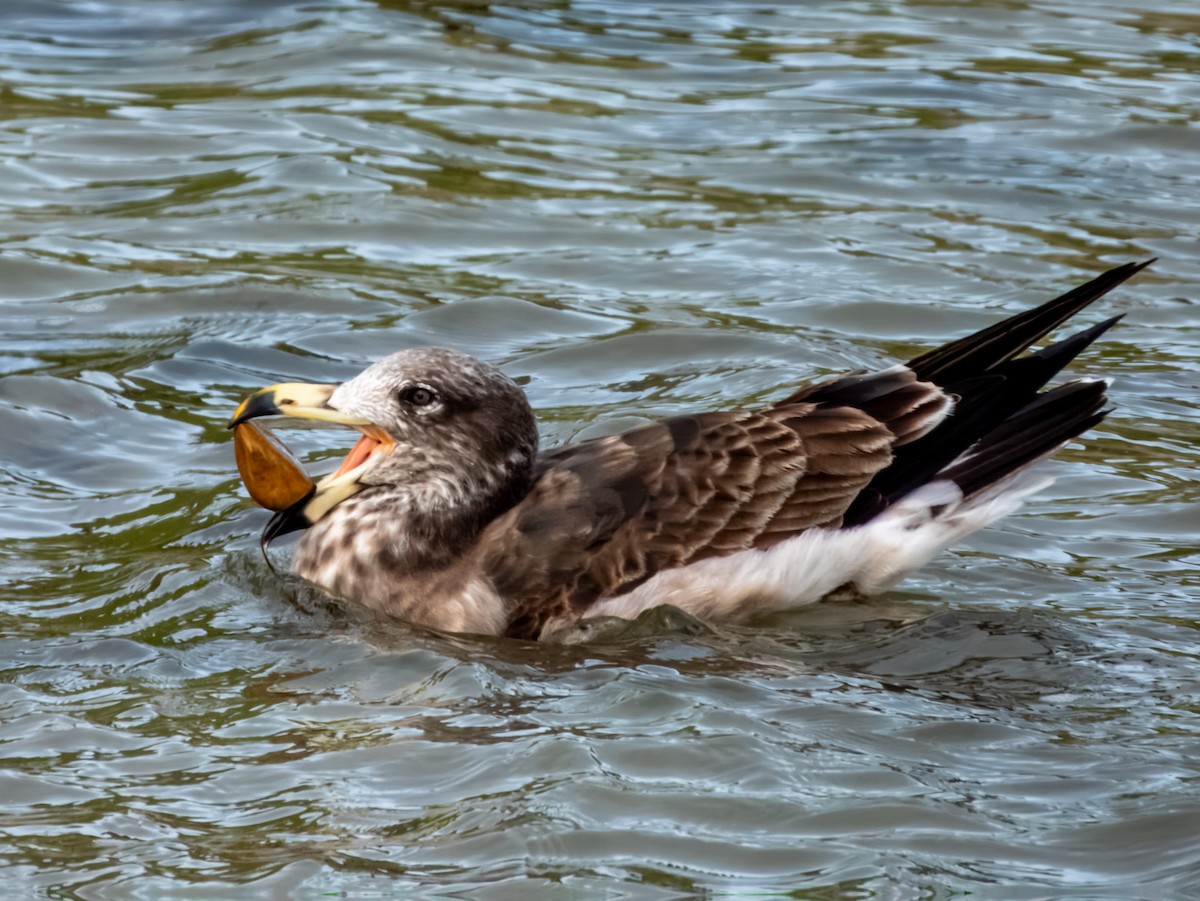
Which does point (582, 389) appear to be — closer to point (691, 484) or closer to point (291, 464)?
point (291, 464)

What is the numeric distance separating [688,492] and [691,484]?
0.03 metres

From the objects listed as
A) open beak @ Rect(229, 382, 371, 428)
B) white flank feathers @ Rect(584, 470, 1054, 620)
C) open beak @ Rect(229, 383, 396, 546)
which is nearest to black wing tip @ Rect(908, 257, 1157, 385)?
white flank feathers @ Rect(584, 470, 1054, 620)

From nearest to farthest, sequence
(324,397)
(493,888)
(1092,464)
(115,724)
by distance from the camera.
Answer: (493,888) < (115,724) < (324,397) < (1092,464)

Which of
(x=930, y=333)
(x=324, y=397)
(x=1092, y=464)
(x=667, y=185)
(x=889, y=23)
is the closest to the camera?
(x=324, y=397)

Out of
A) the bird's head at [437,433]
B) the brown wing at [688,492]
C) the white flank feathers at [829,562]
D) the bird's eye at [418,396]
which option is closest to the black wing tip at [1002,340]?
the brown wing at [688,492]

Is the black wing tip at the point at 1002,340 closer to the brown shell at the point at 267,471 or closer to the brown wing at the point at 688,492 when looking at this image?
the brown wing at the point at 688,492

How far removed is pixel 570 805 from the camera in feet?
17.9

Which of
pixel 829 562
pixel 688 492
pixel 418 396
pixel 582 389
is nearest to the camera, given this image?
pixel 688 492

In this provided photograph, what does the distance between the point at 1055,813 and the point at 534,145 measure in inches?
340

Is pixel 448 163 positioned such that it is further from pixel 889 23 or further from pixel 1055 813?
pixel 1055 813

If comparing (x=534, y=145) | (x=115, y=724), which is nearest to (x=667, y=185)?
(x=534, y=145)

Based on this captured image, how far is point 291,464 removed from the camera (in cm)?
741

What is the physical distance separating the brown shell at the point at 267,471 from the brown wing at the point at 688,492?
0.77 metres

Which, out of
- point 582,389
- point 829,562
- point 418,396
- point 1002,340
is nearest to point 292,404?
point 418,396
